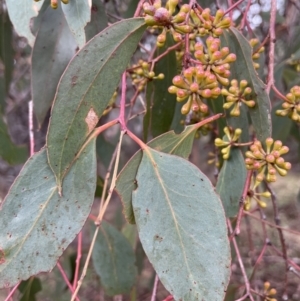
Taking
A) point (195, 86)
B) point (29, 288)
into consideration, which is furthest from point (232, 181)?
point (29, 288)

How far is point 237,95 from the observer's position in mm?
874

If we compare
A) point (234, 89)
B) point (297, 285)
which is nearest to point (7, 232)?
point (234, 89)

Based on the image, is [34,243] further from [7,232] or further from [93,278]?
[93,278]

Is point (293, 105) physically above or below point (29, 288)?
above

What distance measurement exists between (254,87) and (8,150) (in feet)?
2.73

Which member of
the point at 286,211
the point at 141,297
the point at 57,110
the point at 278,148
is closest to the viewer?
the point at 57,110

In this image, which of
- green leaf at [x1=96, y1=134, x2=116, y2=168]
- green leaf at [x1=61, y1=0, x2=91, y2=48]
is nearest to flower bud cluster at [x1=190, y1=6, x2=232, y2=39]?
green leaf at [x1=61, y1=0, x2=91, y2=48]

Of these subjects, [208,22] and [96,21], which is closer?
[208,22]

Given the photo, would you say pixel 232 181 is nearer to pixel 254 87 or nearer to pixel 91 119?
pixel 254 87

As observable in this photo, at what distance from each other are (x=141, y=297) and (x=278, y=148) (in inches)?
101

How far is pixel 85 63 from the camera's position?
72cm

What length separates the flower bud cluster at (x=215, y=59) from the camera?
745 millimetres

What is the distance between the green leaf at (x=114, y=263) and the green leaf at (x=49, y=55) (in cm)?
56

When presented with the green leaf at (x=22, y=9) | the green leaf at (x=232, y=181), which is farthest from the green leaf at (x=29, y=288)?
the green leaf at (x=22, y=9)
